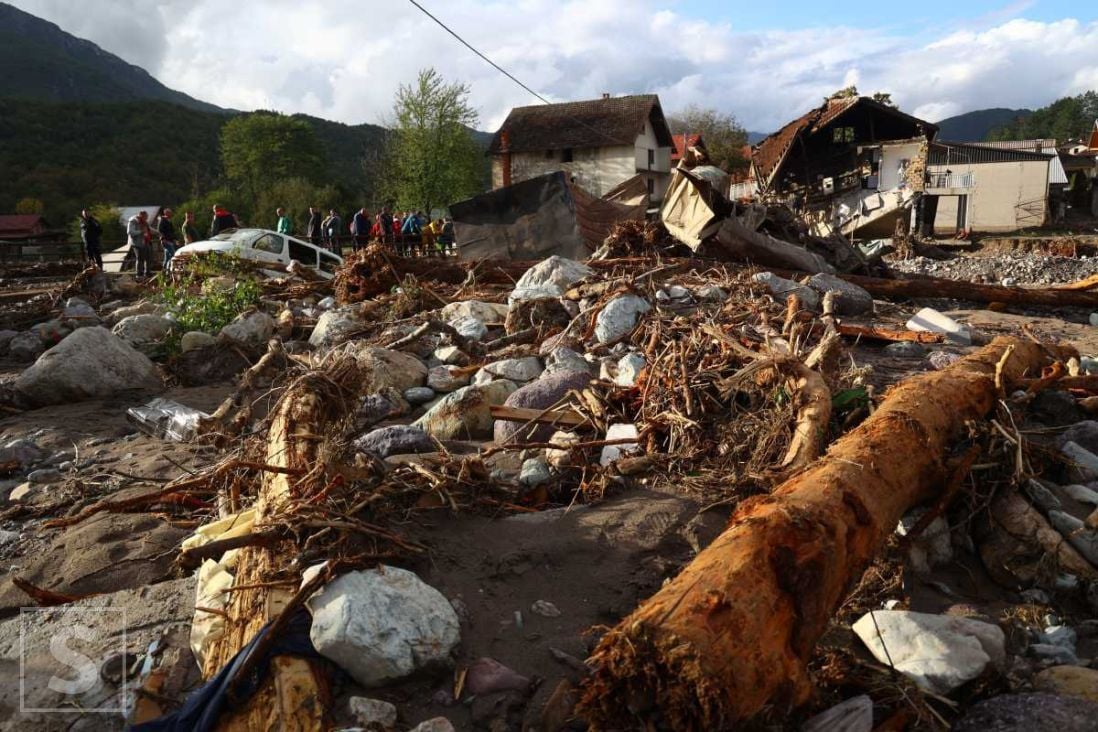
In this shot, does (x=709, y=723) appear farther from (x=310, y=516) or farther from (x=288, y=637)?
(x=310, y=516)

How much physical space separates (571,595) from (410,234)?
14.8 m

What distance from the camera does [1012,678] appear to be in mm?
2314

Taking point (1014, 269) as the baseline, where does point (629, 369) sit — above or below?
above

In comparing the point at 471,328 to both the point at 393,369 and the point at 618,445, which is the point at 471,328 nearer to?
the point at 393,369

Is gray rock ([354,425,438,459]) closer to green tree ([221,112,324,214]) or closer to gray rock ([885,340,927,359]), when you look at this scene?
gray rock ([885,340,927,359])

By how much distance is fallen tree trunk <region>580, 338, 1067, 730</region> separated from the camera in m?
1.65

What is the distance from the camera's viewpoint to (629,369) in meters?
4.78

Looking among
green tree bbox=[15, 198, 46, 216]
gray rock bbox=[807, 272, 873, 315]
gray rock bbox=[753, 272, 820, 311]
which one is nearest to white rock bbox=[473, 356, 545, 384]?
gray rock bbox=[753, 272, 820, 311]

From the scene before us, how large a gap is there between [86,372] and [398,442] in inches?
144

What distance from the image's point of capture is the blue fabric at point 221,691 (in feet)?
6.24

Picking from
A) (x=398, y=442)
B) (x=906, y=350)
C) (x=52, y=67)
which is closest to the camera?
(x=398, y=442)

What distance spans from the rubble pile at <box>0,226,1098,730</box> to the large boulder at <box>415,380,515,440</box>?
22 millimetres

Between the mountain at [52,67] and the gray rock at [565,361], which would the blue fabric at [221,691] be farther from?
the mountain at [52,67]

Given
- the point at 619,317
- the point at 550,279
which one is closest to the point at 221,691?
the point at 619,317
